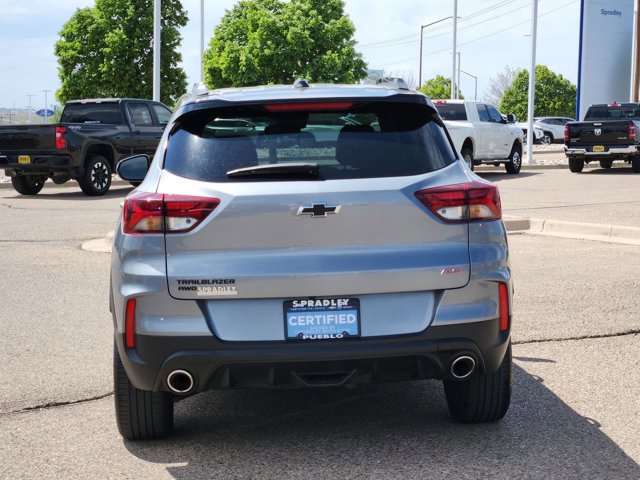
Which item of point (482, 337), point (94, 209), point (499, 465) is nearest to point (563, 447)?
point (499, 465)

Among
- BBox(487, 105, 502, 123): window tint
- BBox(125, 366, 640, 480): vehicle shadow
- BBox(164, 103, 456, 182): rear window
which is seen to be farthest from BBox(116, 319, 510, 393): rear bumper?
BBox(487, 105, 502, 123): window tint

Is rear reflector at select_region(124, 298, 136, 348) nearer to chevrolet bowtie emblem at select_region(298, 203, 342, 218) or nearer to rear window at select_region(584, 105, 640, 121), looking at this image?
chevrolet bowtie emblem at select_region(298, 203, 342, 218)

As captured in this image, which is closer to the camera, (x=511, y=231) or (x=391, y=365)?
(x=391, y=365)

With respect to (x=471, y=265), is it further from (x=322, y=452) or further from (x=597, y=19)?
(x=597, y=19)

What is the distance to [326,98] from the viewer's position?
15.1ft

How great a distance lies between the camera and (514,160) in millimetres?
27891

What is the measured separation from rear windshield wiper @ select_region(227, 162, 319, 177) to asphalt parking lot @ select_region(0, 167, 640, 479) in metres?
1.29

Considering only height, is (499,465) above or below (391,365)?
below

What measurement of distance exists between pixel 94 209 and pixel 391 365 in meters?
14.5

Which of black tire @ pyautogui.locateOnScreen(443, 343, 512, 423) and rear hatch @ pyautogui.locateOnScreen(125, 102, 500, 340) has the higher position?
rear hatch @ pyautogui.locateOnScreen(125, 102, 500, 340)

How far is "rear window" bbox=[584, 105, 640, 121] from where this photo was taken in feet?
96.8

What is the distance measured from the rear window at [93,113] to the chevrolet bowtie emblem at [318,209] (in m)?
18.3

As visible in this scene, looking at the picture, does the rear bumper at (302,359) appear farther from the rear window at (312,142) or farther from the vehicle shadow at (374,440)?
the rear window at (312,142)

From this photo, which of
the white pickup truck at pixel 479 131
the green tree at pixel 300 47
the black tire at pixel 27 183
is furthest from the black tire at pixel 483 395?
the green tree at pixel 300 47
